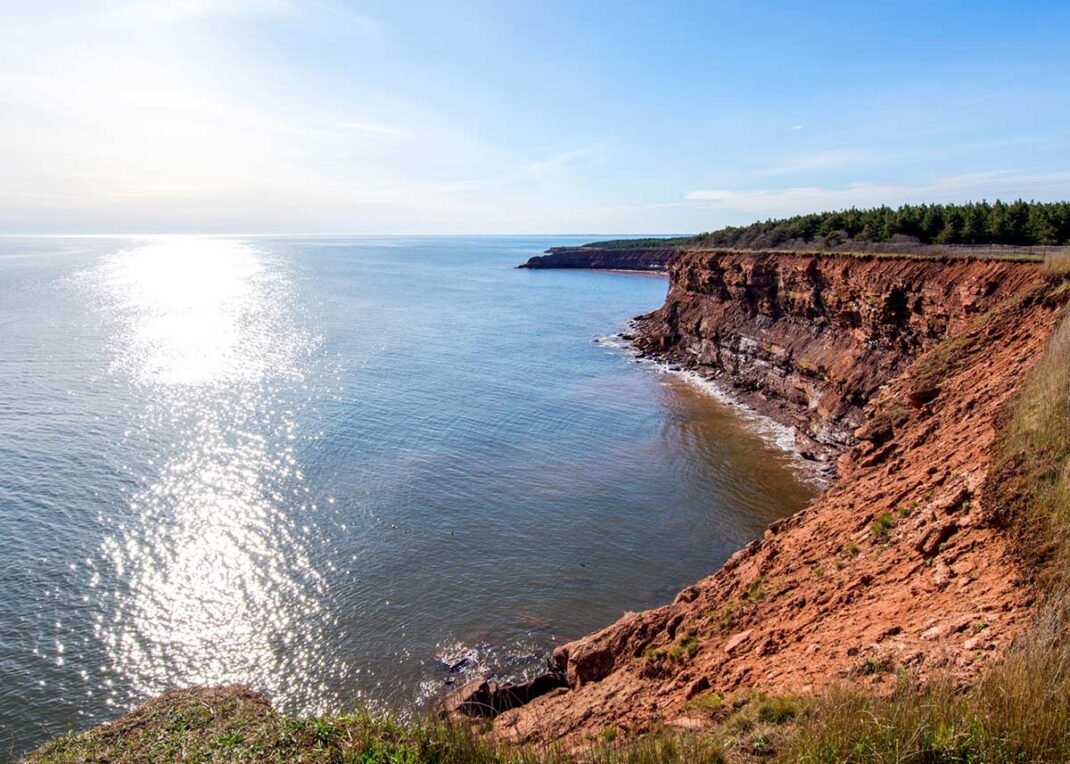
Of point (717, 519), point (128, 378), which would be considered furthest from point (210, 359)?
point (717, 519)

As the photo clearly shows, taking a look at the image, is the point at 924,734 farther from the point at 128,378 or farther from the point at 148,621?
the point at 128,378

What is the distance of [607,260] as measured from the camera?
184m

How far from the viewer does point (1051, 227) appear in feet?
127

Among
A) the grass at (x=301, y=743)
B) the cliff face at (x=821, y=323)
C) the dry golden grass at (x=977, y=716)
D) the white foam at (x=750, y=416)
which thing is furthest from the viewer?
the white foam at (x=750, y=416)

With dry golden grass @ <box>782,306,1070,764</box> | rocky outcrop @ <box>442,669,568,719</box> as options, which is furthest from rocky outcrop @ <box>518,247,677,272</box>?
dry golden grass @ <box>782,306,1070,764</box>

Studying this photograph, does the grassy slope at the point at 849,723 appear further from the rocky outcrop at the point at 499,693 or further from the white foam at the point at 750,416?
the white foam at the point at 750,416

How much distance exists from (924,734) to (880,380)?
33.3 m

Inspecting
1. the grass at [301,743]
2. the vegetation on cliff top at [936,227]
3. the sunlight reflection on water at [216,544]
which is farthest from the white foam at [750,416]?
the sunlight reflection on water at [216,544]

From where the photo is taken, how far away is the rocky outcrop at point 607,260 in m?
177

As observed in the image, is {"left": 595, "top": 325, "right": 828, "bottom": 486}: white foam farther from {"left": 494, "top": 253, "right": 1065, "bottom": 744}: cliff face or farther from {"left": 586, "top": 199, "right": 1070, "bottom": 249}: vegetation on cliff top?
{"left": 586, "top": 199, "right": 1070, "bottom": 249}: vegetation on cliff top

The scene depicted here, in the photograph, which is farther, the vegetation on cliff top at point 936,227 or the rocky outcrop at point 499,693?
the vegetation on cliff top at point 936,227

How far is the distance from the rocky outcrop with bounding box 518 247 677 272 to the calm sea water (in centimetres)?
12574

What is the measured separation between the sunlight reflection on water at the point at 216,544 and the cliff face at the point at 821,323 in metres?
29.1

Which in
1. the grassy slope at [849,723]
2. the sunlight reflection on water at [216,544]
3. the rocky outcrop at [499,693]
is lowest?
the rocky outcrop at [499,693]
